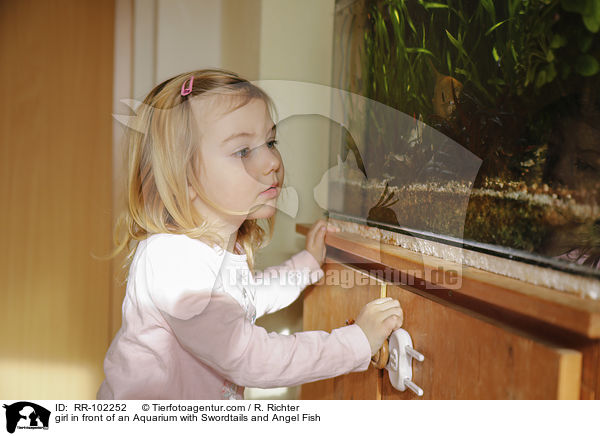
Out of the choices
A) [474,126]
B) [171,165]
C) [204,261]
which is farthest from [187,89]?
[474,126]

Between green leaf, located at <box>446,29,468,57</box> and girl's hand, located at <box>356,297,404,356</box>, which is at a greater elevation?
green leaf, located at <box>446,29,468,57</box>

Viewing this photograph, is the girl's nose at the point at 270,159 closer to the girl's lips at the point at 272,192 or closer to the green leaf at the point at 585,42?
the girl's lips at the point at 272,192

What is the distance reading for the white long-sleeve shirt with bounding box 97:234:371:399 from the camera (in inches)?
18.7

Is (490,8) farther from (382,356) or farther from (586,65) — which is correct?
(382,356)

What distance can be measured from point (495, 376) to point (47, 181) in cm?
61

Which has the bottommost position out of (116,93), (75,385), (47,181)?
(75,385)

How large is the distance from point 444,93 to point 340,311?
0.95 ft

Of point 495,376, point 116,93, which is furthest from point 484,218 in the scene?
point 116,93

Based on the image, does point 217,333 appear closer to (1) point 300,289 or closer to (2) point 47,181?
(1) point 300,289

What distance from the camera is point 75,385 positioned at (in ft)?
1.78

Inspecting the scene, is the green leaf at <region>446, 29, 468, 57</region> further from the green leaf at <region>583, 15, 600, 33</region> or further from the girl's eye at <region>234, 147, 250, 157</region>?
the girl's eye at <region>234, 147, 250, 157</region>
